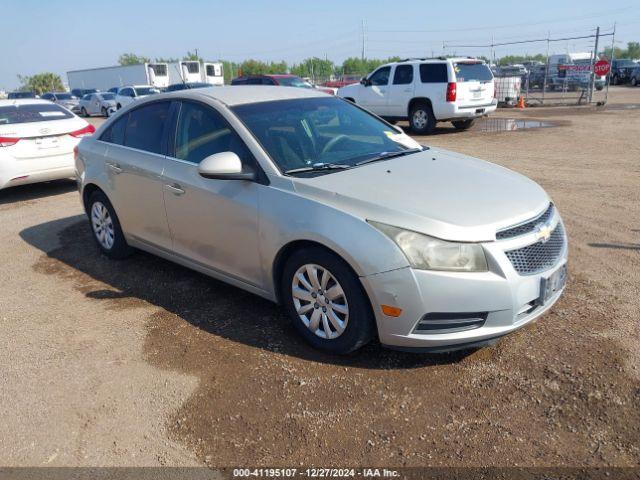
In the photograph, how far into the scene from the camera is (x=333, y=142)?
4305 mm

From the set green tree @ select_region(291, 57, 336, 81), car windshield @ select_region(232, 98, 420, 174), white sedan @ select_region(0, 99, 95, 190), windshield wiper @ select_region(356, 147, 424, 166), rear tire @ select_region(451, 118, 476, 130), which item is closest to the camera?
car windshield @ select_region(232, 98, 420, 174)

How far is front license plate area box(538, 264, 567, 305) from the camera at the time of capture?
3.28m

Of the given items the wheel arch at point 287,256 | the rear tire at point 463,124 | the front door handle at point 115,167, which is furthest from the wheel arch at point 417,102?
the wheel arch at point 287,256

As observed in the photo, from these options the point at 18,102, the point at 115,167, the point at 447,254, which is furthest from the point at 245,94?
the point at 18,102

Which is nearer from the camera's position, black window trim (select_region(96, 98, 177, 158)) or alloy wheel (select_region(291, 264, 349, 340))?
alloy wheel (select_region(291, 264, 349, 340))

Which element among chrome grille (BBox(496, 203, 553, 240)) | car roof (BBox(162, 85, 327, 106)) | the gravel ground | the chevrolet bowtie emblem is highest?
car roof (BBox(162, 85, 327, 106))

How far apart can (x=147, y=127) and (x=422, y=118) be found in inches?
453

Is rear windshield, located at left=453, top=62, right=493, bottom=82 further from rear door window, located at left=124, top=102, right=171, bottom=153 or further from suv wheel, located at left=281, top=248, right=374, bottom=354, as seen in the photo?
suv wheel, located at left=281, top=248, right=374, bottom=354

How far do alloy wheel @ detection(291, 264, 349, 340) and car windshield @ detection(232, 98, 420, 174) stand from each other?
79 cm

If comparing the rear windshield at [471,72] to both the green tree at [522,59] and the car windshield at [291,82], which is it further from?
the green tree at [522,59]

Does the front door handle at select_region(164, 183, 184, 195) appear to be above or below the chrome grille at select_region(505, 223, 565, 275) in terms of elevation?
above

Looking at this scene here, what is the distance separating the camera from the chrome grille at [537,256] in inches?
126

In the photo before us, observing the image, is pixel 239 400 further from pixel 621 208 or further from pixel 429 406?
pixel 621 208

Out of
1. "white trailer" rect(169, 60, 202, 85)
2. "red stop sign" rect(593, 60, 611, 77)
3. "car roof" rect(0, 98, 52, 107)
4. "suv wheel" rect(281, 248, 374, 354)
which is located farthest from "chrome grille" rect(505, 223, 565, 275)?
"white trailer" rect(169, 60, 202, 85)
